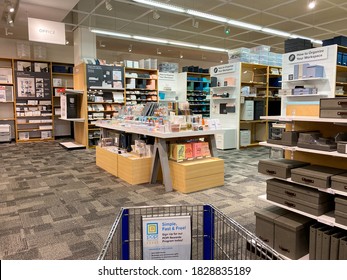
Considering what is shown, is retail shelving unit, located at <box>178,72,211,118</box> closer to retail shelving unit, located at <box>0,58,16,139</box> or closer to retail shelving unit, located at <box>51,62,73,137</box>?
retail shelving unit, located at <box>51,62,73,137</box>

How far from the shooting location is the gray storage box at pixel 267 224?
→ 2.43 meters

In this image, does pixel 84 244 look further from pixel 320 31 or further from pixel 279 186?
pixel 320 31

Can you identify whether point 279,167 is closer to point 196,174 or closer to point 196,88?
point 196,174

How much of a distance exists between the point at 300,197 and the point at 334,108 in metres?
0.74

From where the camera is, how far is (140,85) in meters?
9.73

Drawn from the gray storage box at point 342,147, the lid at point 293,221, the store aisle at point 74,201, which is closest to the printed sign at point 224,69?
the store aisle at point 74,201

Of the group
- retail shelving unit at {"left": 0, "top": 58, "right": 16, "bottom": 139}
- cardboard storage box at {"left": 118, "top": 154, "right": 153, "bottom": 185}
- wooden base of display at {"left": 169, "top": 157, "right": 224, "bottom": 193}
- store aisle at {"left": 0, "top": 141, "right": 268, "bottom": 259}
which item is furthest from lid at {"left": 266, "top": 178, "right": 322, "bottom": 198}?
retail shelving unit at {"left": 0, "top": 58, "right": 16, "bottom": 139}

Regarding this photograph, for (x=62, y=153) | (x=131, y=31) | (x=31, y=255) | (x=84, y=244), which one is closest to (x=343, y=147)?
(x=84, y=244)

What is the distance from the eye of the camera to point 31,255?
2461 mm

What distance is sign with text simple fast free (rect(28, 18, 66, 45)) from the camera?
6.74 meters

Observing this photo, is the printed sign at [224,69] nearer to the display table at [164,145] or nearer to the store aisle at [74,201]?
the store aisle at [74,201]

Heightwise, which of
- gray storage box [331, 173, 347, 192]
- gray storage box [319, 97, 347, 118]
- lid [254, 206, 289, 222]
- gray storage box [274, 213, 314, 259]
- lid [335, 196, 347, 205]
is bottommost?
gray storage box [274, 213, 314, 259]

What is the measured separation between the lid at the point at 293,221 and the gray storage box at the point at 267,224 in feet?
0.17

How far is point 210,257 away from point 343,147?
1199 millimetres
